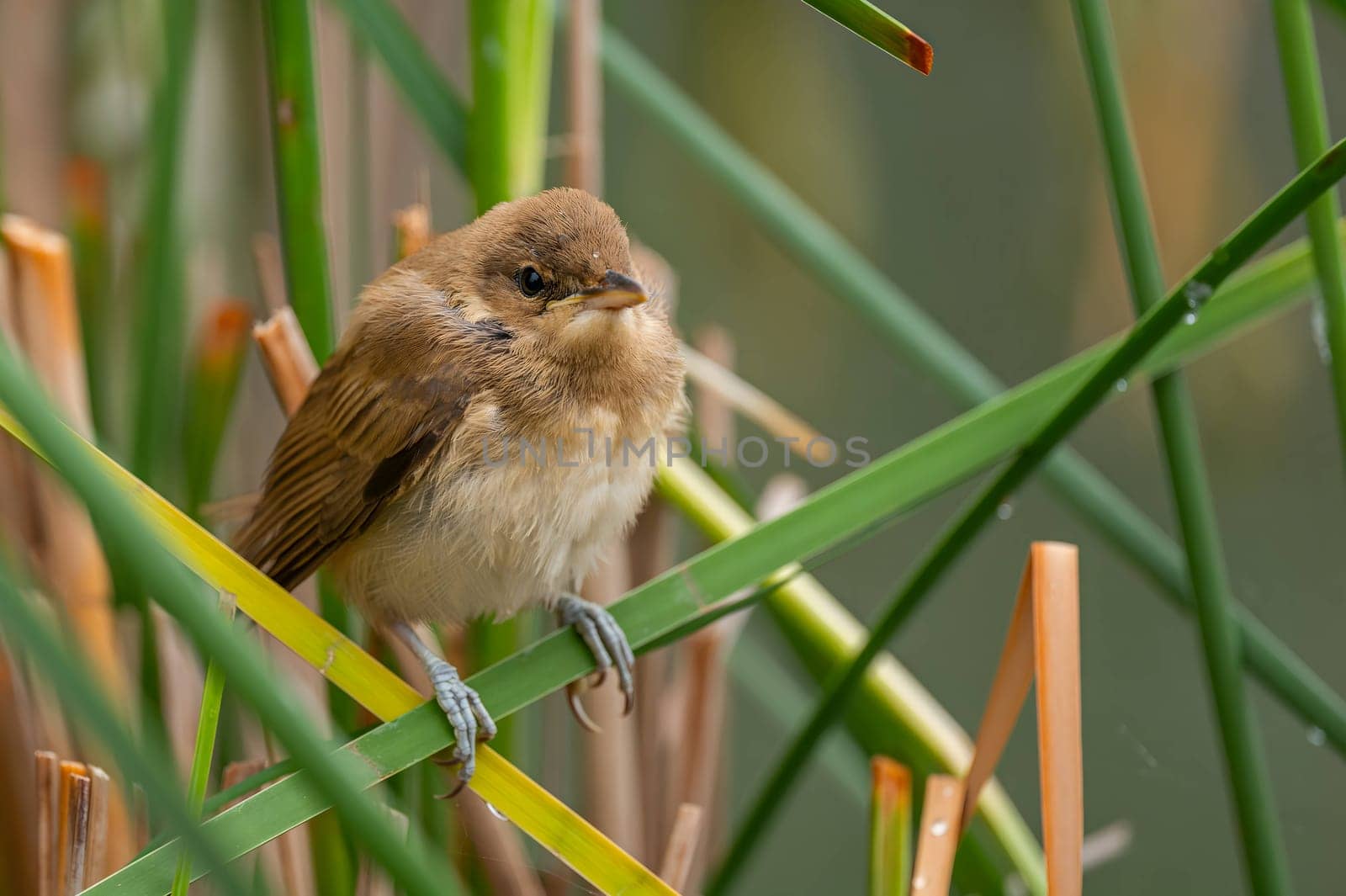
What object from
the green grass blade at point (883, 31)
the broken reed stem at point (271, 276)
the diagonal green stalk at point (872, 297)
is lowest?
the broken reed stem at point (271, 276)

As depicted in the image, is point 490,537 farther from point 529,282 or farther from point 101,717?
point 101,717

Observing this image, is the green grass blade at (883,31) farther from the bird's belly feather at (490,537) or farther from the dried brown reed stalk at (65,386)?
the dried brown reed stalk at (65,386)

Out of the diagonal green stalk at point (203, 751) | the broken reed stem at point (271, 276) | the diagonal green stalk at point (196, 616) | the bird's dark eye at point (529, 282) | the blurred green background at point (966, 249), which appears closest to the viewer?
the diagonal green stalk at point (196, 616)

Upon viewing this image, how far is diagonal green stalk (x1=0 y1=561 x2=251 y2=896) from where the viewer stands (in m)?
0.71

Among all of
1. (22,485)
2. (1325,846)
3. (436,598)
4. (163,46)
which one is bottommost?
(22,485)

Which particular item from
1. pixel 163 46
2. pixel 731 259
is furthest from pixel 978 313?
pixel 163 46

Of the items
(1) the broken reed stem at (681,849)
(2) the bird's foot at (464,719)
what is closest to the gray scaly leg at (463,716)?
(2) the bird's foot at (464,719)

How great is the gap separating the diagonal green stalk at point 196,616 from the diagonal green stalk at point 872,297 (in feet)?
2.73

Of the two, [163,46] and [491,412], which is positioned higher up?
[163,46]

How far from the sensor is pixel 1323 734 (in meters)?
1.17

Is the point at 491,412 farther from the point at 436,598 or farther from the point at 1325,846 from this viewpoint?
the point at 1325,846

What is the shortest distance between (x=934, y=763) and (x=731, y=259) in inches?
62.1

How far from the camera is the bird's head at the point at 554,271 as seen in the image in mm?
1246

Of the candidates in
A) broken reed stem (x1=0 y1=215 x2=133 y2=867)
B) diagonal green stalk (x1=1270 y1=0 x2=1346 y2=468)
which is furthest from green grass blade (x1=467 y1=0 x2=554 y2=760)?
diagonal green stalk (x1=1270 y1=0 x2=1346 y2=468)
